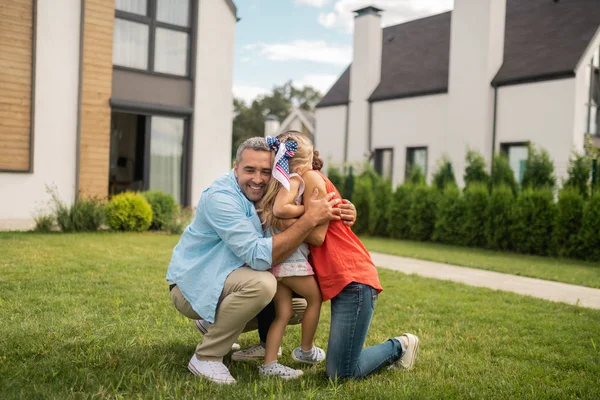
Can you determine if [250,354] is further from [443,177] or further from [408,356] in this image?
[443,177]

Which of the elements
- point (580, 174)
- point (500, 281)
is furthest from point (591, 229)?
point (500, 281)

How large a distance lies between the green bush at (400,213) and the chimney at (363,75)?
8324 millimetres

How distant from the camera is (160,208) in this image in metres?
13.3

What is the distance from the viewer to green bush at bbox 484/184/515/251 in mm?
13088

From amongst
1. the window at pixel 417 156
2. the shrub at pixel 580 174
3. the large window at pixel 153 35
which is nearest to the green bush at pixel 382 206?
the shrub at pixel 580 174

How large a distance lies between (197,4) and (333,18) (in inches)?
2066

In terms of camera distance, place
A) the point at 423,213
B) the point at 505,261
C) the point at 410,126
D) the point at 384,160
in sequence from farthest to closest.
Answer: the point at 384,160
the point at 410,126
the point at 423,213
the point at 505,261

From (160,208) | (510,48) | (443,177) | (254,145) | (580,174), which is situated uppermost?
(510,48)

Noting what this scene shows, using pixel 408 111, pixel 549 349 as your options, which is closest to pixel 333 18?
pixel 408 111

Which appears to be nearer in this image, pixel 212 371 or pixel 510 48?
pixel 212 371

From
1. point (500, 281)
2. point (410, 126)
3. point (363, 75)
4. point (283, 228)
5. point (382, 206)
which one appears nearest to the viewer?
point (283, 228)

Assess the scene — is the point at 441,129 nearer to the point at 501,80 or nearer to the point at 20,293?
the point at 501,80

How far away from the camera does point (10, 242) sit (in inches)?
378

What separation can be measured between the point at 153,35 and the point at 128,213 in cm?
515
